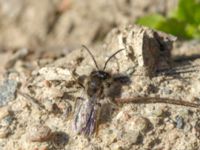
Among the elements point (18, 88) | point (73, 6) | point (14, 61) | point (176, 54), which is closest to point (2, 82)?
point (18, 88)

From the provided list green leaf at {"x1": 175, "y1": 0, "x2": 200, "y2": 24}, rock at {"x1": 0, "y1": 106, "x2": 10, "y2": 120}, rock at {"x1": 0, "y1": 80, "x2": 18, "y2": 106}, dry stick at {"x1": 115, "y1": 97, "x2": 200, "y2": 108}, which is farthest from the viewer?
green leaf at {"x1": 175, "y1": 0, "x2": 200, "y2": 24}

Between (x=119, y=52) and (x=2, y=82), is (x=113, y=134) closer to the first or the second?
(x=119, y=52)

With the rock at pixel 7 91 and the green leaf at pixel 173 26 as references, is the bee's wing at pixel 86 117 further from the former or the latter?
the green leaf at pixel 173 26

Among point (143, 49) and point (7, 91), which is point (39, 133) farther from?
point (143, 49)

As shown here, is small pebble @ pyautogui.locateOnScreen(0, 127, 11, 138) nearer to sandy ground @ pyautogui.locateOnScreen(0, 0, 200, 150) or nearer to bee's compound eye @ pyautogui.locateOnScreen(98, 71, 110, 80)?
sandy ground @ pyautogui.locateOnScreen(0, 0, 200, 150)

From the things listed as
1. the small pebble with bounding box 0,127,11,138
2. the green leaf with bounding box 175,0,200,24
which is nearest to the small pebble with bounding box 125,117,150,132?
the small pebble with bounding box 0,127,11,138

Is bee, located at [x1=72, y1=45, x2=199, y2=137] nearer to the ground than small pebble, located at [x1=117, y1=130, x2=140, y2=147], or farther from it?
farther from it

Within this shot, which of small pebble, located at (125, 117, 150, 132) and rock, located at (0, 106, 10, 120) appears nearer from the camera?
small pebble, located at (125, 117, 150, 132)

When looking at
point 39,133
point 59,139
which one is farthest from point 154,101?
point 39,133
